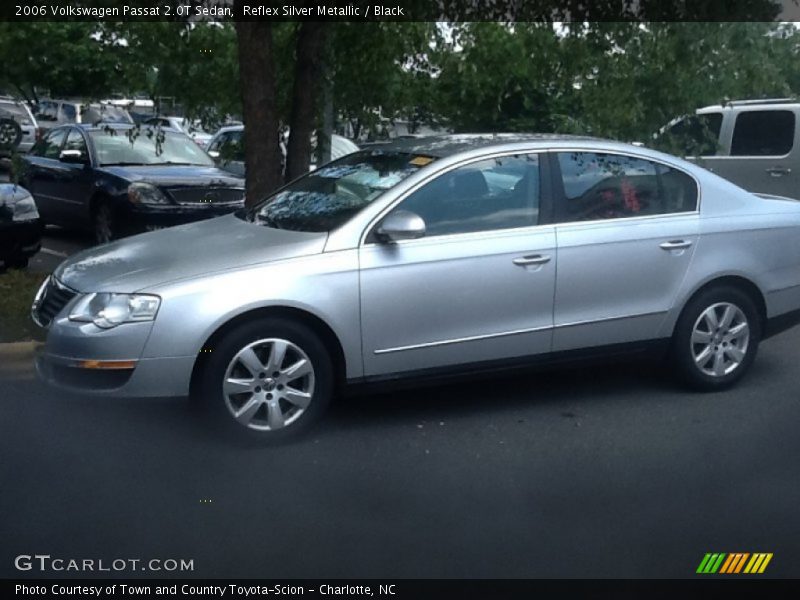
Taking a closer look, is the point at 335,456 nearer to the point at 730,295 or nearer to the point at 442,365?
the point at 442,365

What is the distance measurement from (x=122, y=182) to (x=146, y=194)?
350 mm

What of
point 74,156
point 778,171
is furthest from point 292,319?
point 778,171

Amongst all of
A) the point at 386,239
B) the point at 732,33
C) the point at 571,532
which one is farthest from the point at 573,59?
the point at 571,532

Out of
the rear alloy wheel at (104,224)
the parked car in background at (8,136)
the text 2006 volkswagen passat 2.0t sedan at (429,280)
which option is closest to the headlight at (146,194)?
the rear alloy wheel at (104,224)

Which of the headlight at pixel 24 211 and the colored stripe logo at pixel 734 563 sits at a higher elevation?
the headlight at pixel 24 211

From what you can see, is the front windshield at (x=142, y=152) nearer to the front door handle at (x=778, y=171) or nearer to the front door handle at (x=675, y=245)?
the front door handle at (x=778, y=171)

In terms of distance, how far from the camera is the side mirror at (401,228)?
5.73 meters

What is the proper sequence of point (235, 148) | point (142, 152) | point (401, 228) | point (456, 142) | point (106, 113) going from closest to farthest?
point (401, 228) < point (456, 142) < point (106, 113) < point (235, 148) < point (142, 152)

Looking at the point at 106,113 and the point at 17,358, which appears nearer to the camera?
the point at 17,358

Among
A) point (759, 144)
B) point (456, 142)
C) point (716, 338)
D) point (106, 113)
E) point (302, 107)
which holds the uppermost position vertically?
point (456, 142)

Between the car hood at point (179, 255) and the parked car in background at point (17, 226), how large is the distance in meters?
3.58

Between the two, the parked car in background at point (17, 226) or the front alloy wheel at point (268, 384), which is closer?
the front alloy wheel at point (268, 384)

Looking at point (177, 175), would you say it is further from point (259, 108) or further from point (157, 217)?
point (259, 108)

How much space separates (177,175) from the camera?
1191 cm
